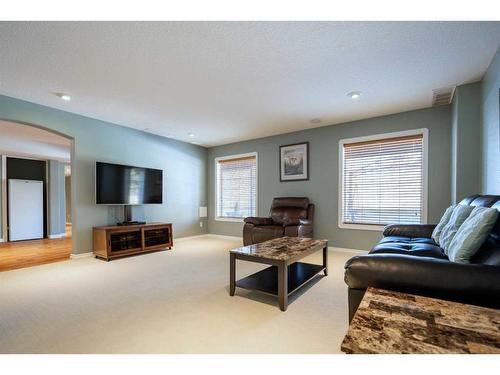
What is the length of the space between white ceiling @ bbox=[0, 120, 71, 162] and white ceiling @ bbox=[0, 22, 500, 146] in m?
1.47

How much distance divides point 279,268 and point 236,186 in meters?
4.04

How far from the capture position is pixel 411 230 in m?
2.83

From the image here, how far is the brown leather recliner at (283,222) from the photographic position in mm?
4141

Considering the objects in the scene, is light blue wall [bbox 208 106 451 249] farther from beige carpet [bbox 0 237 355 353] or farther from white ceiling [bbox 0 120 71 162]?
white ceiling [bbox 0 120 71 162]

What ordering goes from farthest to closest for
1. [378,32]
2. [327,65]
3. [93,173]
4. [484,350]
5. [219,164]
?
[219,164] < [93,173] < [327,65] < [378,32] < [484,350]

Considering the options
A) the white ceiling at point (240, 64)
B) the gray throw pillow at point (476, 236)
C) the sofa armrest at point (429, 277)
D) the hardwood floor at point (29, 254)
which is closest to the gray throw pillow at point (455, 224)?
the gray throw pillow at point (476, 236)

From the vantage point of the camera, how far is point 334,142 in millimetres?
4574

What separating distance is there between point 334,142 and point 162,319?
3973 mm

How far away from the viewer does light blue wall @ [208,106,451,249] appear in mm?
3648

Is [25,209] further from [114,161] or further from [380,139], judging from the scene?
[380,139]

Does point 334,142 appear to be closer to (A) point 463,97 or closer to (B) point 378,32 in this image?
(A) point 463,97

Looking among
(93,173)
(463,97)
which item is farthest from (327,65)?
(93,173)

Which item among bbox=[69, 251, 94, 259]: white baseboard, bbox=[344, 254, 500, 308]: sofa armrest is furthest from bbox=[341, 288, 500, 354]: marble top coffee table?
bbox=[69, 251, 94, 259]: white baseboard
